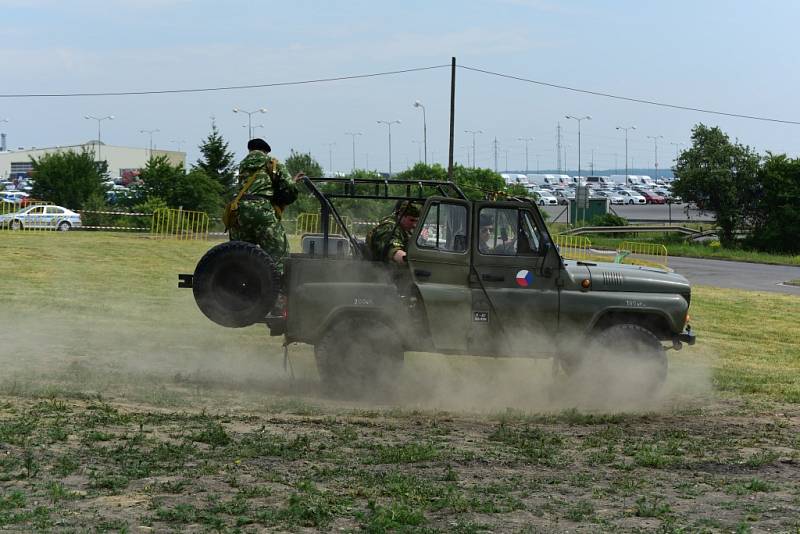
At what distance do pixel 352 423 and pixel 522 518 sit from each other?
3.36 meters

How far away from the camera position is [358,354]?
37.7 ft

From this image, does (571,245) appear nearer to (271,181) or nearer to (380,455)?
(271,181)

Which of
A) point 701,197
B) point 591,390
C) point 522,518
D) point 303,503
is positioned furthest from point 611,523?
point 701,197

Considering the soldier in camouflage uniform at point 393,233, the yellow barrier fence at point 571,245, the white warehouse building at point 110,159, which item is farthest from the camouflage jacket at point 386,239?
the white warehouse building at point 110,159

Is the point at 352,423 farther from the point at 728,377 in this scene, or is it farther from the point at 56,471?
the point at 728,377

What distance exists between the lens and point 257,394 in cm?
1147

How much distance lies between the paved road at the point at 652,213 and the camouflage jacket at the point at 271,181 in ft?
219

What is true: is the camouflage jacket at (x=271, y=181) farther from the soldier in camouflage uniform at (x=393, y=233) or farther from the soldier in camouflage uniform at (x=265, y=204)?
the soldier in camouflage uniform at (x=393, y=233)

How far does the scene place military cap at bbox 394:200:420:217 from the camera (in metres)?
12.0

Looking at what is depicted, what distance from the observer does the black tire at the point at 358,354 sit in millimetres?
11484

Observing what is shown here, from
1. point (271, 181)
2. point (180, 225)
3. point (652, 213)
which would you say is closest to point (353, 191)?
point (271, 181)

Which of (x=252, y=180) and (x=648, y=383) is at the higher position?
(x=252, y=180)

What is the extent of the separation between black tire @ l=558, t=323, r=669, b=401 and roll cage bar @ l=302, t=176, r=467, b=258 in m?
2.18

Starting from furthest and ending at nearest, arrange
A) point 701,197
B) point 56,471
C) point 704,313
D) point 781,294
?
point 701,197 → point 781,294 → point 704,313 → point 56,471
